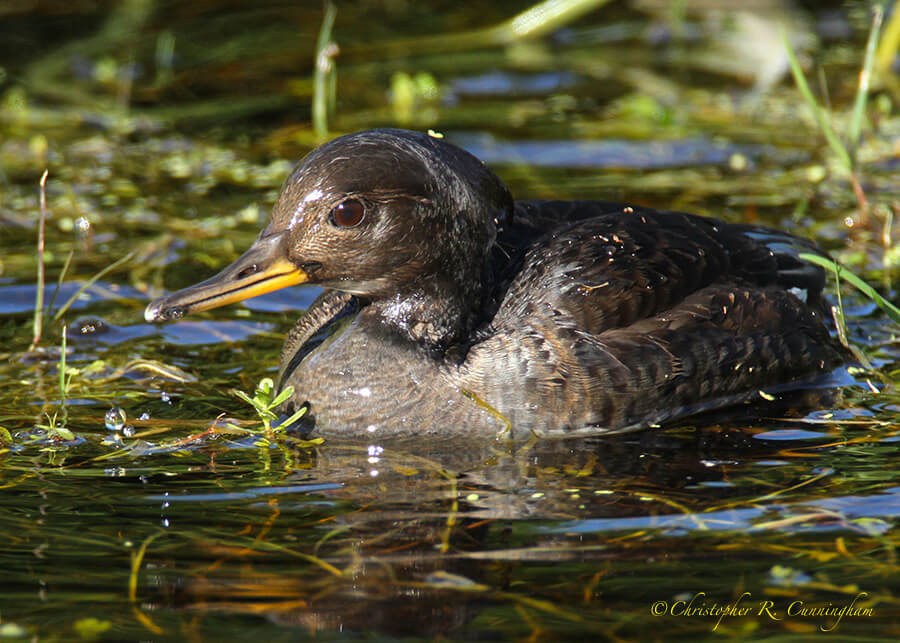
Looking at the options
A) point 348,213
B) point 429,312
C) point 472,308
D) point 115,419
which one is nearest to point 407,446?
point 429,312

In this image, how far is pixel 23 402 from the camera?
607 centimetres

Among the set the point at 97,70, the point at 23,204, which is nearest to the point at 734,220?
the point at 23,204

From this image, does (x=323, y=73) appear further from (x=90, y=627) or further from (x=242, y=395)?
(x=90, y=627)

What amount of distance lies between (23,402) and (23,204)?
2990 mm

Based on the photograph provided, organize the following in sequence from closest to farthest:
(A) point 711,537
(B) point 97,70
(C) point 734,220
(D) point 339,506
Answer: (A) point 711,537, (D) point 339,506, (C) point 734,220, (B) point 97,70

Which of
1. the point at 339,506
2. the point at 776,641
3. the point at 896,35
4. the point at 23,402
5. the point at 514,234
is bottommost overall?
the point at 776,641

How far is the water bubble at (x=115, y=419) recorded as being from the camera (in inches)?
227

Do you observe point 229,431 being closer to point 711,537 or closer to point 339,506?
point 339,506

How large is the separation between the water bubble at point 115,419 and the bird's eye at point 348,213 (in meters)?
1.26

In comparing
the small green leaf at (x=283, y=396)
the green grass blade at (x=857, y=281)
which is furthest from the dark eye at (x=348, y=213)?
the green grass blade at (x=857, y=281)

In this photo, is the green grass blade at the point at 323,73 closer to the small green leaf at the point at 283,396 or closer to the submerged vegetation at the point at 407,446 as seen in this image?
the submerged vegetation at the point at 407,446

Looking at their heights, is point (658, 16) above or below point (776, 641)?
above

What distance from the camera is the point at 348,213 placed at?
5.62 meters

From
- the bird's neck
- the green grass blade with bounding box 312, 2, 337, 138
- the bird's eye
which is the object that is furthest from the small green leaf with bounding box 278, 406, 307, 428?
the green grass blade with bounding box 312, 2, 337, 138
